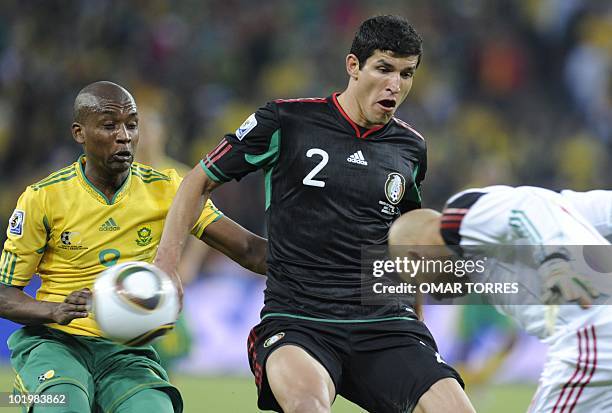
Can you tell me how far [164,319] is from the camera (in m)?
4.23

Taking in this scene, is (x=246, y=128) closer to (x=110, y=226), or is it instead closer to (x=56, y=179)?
(x=110, y=226)

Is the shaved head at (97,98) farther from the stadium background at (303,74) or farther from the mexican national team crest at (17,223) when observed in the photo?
the stadium background at (303,74)

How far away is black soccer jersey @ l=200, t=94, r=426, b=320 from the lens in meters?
4.89

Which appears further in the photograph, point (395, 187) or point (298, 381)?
point (395, 187)

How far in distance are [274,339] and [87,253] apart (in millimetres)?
942

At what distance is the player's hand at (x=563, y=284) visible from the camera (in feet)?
12.9

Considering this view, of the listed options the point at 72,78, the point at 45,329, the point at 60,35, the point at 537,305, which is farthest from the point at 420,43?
the point at 60,35

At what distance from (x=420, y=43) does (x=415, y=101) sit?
28.3 feet

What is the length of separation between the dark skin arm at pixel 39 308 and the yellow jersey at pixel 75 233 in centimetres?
8

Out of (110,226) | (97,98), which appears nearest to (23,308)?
(110,226)

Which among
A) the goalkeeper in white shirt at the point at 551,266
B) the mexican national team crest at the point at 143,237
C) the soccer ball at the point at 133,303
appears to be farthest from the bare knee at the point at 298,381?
the mexican national team crest at the point at 143,237

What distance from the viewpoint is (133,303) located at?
164 inches

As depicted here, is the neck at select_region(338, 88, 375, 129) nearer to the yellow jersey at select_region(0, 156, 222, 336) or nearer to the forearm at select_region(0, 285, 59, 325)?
the yellow jersey at select_region(0, 156, 222, 336)

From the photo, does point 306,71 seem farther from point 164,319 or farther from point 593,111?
point 164,319
